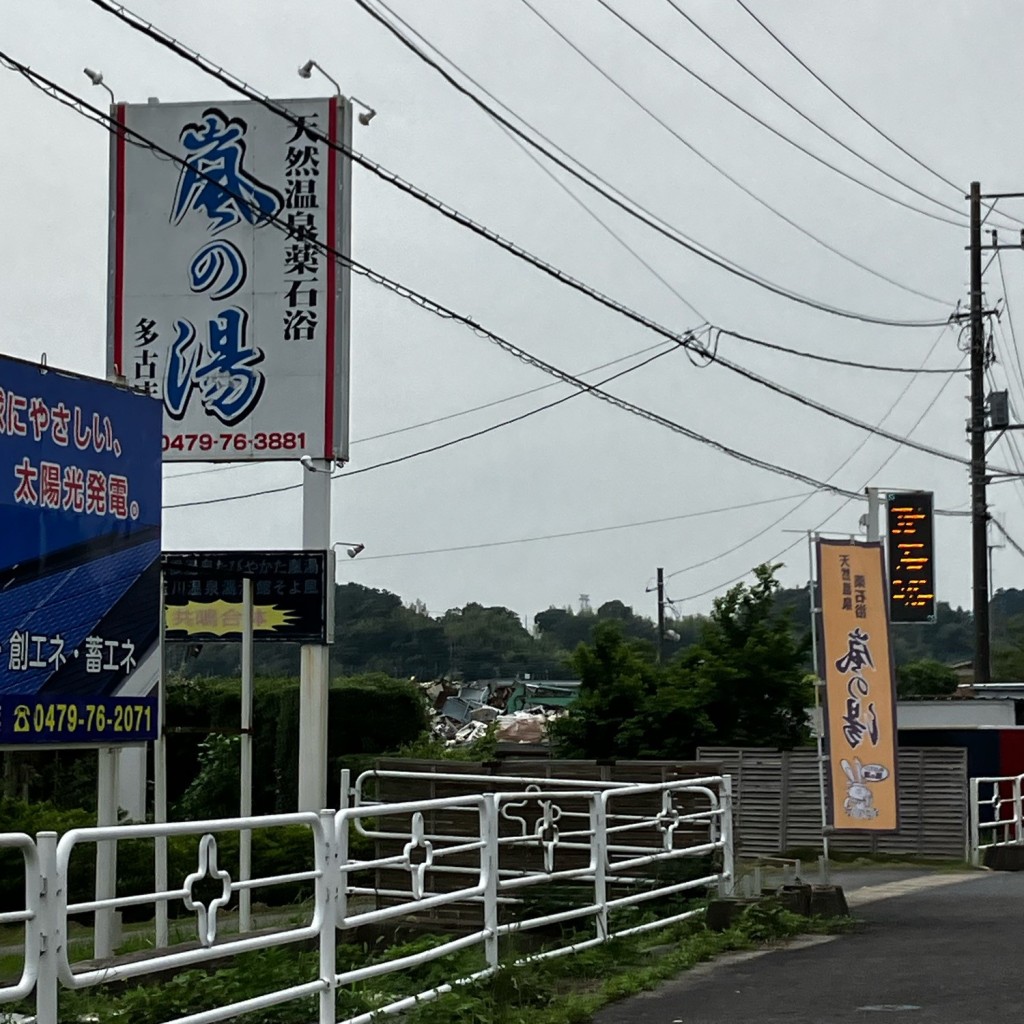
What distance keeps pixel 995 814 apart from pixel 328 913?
55.0 ft

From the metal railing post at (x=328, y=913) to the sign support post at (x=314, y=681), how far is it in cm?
1349

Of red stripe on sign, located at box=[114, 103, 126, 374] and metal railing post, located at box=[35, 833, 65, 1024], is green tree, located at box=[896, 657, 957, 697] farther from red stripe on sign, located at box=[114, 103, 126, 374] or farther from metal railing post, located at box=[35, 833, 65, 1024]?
metal railing post, located at box=[35, 833, 65, 1024]

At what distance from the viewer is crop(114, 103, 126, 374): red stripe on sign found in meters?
22.5

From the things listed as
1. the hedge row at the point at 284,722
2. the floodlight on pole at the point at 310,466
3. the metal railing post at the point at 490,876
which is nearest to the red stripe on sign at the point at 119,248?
the floodlight on pole at the point at 310,466

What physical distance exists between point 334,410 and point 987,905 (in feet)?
34.2

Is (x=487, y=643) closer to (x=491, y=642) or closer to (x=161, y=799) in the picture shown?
(x=491, y=642)

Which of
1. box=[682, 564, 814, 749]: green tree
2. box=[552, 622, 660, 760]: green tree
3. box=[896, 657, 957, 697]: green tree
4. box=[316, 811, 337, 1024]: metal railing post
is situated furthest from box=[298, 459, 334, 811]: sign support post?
box=[896, 657, 957, 697]: green tree

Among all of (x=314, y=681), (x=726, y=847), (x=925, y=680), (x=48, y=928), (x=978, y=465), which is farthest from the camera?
(x=925, y=680)

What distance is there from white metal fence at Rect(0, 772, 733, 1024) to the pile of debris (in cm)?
2438

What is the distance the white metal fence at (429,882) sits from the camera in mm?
6152

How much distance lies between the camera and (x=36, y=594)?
417 inches

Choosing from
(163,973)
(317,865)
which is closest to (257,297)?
(163,973)

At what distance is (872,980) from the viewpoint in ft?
32.9

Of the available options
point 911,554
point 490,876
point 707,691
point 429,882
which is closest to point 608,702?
point 707,691
